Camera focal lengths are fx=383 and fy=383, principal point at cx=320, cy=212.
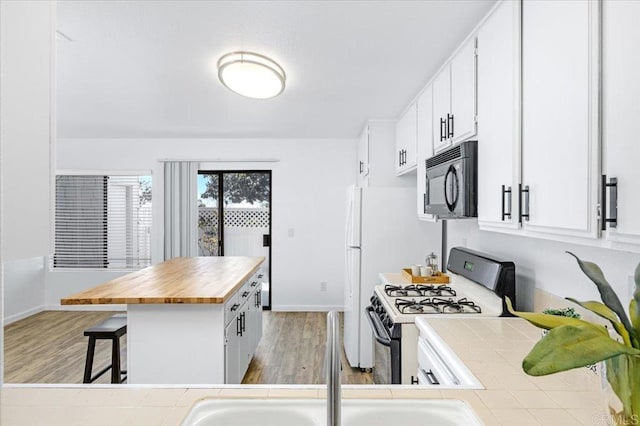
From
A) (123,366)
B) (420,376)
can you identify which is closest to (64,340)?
(123,366)

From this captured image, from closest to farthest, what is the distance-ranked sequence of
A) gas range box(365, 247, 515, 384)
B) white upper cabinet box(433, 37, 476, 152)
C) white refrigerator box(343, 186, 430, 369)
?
gas range box(365, 247, 515, 384) < white upper cabinet box(433, 37, 476, 152) < white refrigerator box(343, 186, 430, 369)

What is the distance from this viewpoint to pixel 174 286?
240cm

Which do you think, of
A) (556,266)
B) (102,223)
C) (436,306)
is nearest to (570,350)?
(556,266)

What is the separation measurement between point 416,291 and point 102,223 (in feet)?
15.1

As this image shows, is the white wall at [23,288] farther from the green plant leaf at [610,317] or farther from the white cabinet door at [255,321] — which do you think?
the green plant leaf at [610,317]

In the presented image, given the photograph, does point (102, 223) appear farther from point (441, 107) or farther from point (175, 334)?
point (441, 107)

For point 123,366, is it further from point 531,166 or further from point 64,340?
point 531,166

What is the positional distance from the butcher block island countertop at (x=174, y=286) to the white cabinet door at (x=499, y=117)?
1.48 m

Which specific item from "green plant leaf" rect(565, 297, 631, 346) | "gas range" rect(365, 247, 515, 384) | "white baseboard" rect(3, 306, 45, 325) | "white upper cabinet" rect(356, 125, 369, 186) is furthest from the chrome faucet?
"white baseboard" rect(3, 306, 45, 325)

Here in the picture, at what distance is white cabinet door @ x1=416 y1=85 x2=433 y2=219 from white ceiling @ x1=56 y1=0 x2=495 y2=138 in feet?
0.46

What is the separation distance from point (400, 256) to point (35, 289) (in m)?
4.83

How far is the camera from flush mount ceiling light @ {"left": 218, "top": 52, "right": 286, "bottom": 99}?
2410mm

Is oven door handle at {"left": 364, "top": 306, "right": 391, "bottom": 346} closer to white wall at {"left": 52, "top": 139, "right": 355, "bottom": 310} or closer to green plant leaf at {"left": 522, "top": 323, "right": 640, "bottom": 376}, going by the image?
green plant leaf at {"left": 522, "top": 323, "right": 640, "bottom": 376}

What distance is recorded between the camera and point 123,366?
11.1 feet
